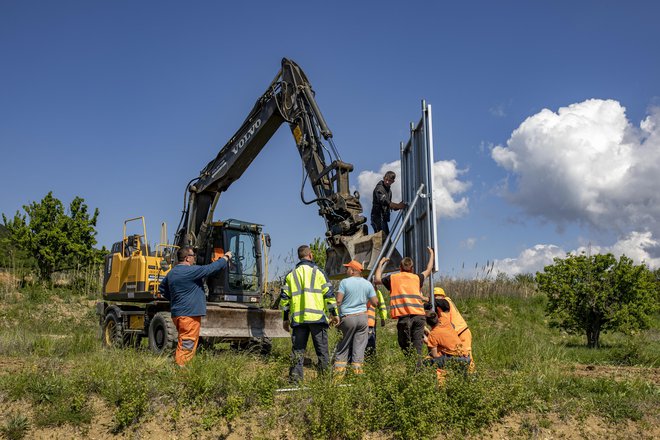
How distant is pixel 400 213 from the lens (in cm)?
924

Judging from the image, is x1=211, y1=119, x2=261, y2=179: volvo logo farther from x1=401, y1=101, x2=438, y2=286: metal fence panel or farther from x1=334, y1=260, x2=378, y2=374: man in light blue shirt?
x1=334, y1=260, x2=378, y2=374: man in light blue shirt

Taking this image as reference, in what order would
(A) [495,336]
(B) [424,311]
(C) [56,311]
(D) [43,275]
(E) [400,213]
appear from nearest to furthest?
1. (B) [424,311]
2. (E) [400,213]
3. (A) [495,336]
4. (C) [56,311]
5. (D) [43,275]

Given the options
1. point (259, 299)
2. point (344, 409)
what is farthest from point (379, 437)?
point (259, 299)

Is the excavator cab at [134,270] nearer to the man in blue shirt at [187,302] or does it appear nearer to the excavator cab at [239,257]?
the excavator cab at [239,257]

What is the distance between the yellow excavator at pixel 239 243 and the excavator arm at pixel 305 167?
0.06 ft

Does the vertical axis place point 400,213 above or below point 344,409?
above

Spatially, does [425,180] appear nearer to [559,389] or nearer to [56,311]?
[559,389]

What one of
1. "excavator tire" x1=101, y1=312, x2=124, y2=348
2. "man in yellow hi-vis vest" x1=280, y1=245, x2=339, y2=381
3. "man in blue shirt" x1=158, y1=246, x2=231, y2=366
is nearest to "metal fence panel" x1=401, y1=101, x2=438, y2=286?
"man in yellow hi-vis vest" x1=280, y1=245, x2=339, y2=381

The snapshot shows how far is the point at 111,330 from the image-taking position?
1346 cm

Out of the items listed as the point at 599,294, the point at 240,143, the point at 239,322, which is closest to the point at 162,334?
the point at 239,322

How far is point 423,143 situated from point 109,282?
8979 mm

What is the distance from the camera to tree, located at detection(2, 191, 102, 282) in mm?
24109

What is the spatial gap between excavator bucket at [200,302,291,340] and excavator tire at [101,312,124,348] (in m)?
2.78

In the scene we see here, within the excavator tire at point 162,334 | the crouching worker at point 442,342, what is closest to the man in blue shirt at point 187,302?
the excavator tire at point 162,334
